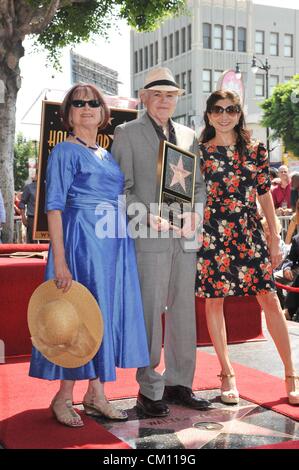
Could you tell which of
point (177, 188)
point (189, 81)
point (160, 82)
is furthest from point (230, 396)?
point (189, 81)

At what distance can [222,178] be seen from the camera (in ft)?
13.4

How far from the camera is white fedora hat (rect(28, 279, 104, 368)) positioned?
3518 mm

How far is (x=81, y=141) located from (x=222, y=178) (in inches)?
36.1

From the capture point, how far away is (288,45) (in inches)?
2087

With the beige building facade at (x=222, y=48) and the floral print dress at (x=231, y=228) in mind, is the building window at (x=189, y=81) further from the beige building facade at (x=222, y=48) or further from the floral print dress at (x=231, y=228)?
the floral print dress at (x=231, y=228)

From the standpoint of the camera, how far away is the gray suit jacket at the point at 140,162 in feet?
12.6

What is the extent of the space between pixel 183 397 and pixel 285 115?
110 feet

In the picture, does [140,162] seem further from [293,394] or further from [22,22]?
[22,22]

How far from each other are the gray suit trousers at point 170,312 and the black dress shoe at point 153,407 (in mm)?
26

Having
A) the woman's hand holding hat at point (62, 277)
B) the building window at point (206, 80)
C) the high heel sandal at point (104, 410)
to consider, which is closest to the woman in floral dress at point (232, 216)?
the high heel sandal at point (104, 410)

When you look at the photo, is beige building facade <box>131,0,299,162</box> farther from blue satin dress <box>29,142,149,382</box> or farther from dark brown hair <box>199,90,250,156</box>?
blue satin dress <box>29,142,149,382</box>
